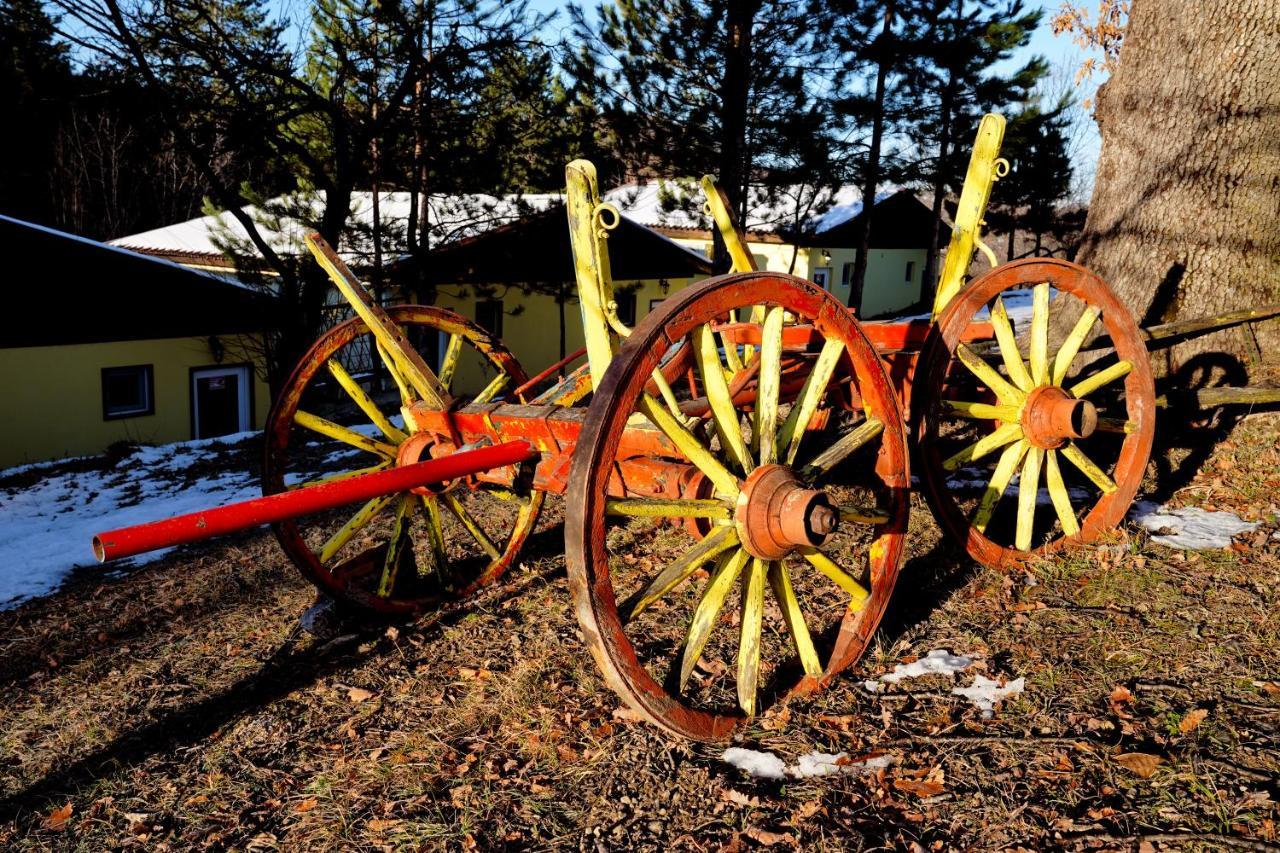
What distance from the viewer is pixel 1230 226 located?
18.9 feet

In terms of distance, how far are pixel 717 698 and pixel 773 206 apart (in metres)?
19.1

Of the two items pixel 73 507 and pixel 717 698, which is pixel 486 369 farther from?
pixel 717 698

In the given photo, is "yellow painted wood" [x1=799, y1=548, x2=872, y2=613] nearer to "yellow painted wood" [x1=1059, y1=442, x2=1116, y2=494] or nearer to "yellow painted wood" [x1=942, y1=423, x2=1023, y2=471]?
"yellow painted wood" [x1=942, y1=423, x2=1023, y2=471]

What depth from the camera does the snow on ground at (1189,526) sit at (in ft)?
14.4

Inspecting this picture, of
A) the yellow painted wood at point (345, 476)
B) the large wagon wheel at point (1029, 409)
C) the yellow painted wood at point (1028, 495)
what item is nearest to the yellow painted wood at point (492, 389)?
the yellow painted wood at point (345, 476)

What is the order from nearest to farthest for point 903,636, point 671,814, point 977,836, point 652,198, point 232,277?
point 977,836
point 671,814
point 903,636
point 232,277
point 652,198

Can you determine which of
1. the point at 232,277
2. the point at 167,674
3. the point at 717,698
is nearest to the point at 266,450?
the point at 167,674

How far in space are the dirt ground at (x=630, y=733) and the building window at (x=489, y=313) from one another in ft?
54.7

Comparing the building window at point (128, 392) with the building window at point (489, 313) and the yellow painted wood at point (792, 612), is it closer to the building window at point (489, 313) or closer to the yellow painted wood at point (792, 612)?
the building window at point (489, 313)

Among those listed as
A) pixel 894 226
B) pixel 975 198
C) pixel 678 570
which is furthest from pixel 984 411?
pixel 894 226

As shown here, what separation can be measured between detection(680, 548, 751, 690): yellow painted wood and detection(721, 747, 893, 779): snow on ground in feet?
1.10

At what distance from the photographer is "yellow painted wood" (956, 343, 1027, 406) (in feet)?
12.7

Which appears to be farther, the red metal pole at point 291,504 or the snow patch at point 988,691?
the snow patch at point 988,691

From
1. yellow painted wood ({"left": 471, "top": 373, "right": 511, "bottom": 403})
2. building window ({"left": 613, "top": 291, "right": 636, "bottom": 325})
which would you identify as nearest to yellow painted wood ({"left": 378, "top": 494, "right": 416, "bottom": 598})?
yellow painted wood ({"left": 471, "top": 373, "right": 511, "bottom": 403})
